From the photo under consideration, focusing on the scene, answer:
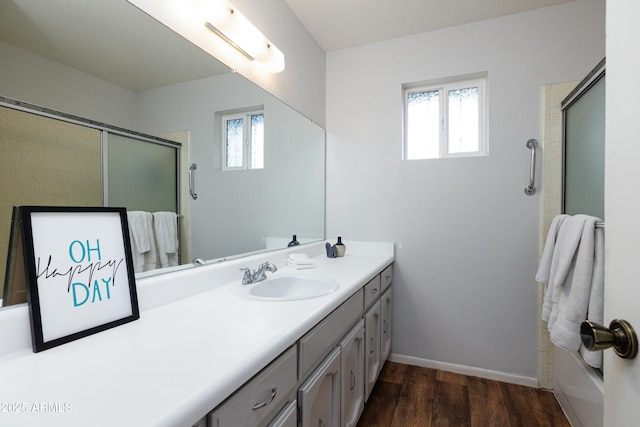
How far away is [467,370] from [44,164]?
2422mm

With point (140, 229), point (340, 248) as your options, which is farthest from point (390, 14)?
point (140, 229)

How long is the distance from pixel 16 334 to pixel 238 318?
A: 49 cm

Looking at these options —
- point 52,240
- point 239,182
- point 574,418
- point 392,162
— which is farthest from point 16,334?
point 574,418

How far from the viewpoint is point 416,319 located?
7.01ft

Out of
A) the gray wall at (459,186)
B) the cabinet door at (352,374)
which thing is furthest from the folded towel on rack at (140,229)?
the gray wall at (459,186)

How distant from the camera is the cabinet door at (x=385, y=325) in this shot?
1.87m

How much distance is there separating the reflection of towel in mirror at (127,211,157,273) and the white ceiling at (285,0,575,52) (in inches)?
63.1

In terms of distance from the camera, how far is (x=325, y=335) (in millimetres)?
1040

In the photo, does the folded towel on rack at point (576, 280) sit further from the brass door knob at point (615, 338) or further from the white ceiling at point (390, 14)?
the white ceiling at point (390, 14)

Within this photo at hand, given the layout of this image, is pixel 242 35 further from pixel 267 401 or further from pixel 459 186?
pixel 459 186

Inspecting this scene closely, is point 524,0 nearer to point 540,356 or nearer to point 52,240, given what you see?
point 540,356

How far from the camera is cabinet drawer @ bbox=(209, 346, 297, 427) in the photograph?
592mm

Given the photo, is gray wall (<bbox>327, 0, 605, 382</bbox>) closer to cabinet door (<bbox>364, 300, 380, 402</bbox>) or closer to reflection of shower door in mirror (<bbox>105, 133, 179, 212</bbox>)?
cabinet door (<bbox>364, 300, 380, 402</bbox>)

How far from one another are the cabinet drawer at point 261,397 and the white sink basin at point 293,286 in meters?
0.50
